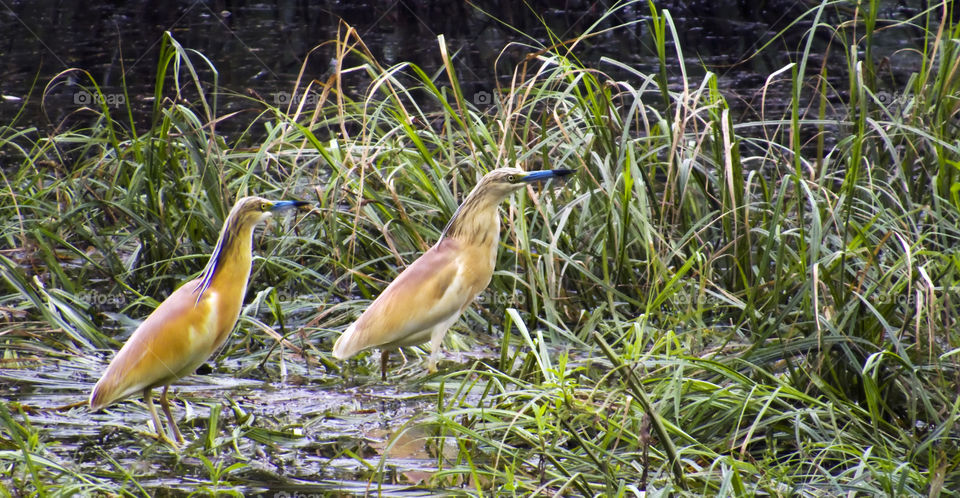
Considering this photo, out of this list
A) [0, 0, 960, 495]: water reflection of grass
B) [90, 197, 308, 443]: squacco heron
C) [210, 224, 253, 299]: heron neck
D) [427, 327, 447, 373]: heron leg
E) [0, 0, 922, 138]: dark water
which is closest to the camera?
[0, 0, 960, 495]: water reflection of grass

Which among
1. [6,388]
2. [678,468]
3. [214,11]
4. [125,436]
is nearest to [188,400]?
[125,436]

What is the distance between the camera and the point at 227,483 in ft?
10.8

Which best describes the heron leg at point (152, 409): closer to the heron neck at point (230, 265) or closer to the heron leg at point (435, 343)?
the heron neck at point (230, 265)

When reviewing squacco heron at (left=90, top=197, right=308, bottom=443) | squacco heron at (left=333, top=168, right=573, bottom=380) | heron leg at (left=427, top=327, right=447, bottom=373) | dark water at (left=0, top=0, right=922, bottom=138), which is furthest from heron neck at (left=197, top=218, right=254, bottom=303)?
dark water at (left=0, top=0, right=922, bottom=138)

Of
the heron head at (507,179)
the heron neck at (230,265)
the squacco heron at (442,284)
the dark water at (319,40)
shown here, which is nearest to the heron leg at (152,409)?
the heron neck at (230,265)

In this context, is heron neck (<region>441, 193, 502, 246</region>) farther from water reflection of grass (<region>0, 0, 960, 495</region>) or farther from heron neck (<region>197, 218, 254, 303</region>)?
heron neck (<region>197, 218, 254, 303</region>)

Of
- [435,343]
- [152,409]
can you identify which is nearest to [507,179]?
[435,343]

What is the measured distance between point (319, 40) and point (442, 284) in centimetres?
738

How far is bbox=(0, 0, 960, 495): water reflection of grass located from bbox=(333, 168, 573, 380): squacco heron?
0.56 ft

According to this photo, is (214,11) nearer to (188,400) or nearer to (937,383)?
(188,400)

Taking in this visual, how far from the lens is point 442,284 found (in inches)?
167

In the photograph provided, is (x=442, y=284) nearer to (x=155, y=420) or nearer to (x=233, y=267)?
(x=233, y=267)

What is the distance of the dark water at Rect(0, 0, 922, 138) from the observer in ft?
30.8

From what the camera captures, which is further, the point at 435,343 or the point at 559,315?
the point at 559,315
